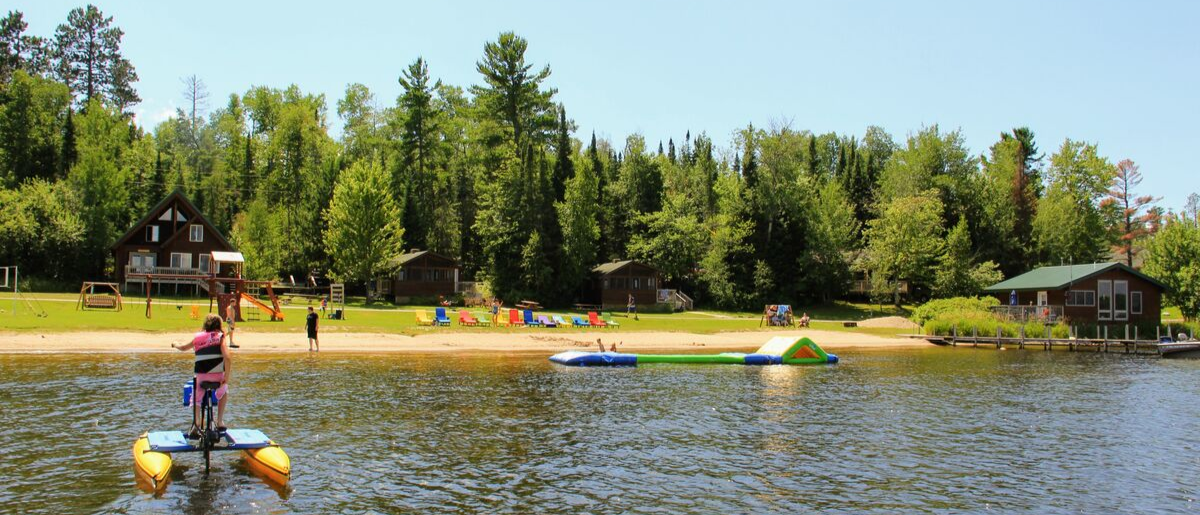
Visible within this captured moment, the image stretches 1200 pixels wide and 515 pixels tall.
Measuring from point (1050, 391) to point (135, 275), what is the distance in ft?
209

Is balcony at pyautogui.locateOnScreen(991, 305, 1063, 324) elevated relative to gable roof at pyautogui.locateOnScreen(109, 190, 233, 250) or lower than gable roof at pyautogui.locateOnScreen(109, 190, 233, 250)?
lower

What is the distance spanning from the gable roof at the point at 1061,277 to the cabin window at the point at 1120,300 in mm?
1121

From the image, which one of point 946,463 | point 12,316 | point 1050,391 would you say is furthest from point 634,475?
point 12,316

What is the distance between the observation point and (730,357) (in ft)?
132

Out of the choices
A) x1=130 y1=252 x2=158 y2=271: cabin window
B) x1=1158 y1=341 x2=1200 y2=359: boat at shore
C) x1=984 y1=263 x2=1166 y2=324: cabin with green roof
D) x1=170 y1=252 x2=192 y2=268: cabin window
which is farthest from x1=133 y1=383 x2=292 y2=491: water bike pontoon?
x1=130 y1=252 x2=158 y2=271: cabin window

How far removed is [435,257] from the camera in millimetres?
77812

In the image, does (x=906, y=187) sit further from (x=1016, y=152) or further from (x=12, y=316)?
(x=12, y=316)

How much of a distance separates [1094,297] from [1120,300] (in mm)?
2373

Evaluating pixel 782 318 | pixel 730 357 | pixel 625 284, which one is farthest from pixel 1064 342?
pixel 625 284

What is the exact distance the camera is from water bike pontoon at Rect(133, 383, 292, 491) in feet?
47.4

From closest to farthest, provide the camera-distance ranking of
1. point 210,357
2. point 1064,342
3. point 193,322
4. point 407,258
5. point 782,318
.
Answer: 1. point 210,357
2. point 193,322
3. point 1064,342
4. point 782,318
5. point 407,258

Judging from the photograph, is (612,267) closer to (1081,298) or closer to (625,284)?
(625,284)

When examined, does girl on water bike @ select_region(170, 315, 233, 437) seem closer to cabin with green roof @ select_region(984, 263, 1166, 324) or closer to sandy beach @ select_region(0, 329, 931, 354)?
sandy beach @ select_region(0, 329, 931, 354)

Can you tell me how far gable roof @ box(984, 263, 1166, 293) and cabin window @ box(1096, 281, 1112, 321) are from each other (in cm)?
116
